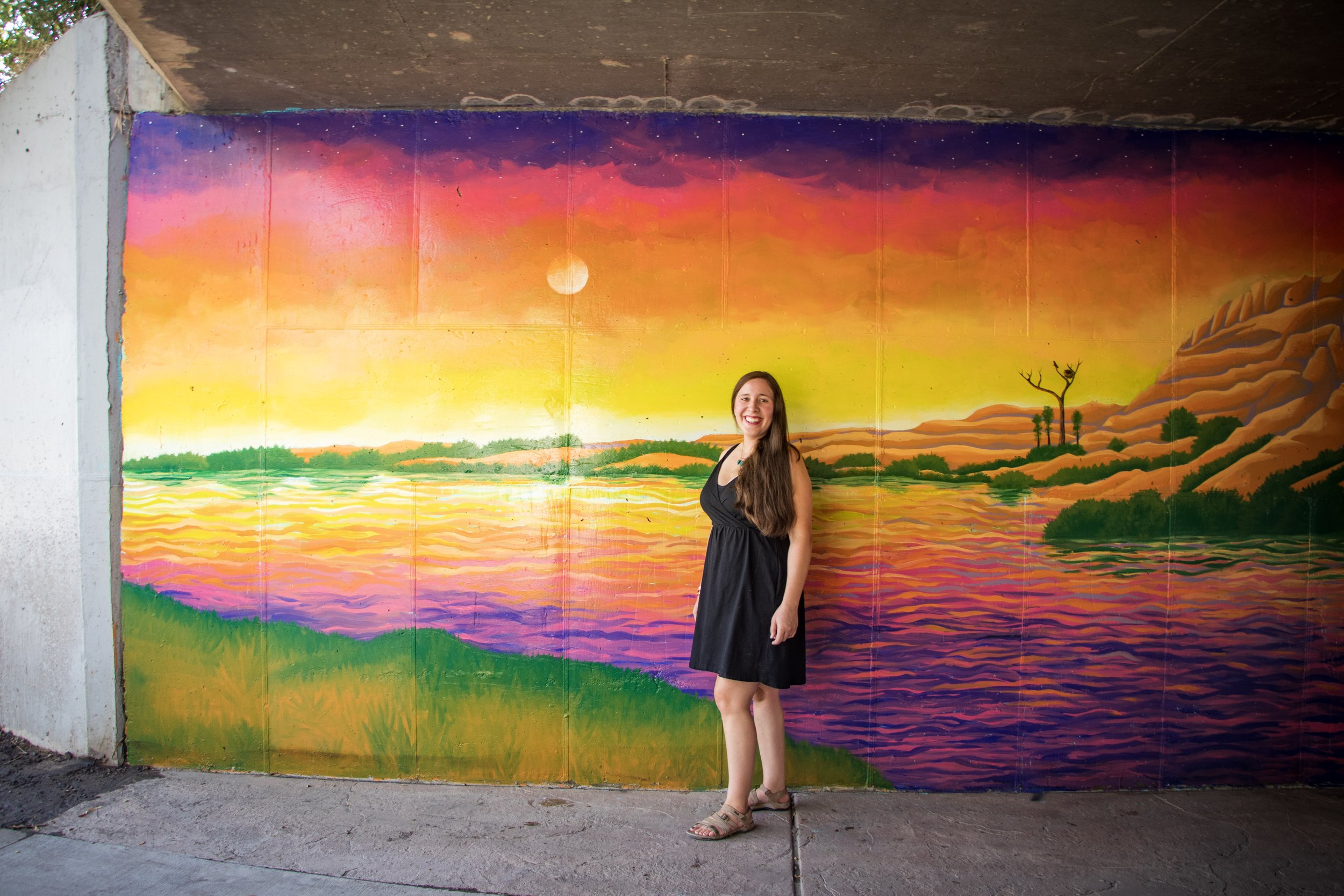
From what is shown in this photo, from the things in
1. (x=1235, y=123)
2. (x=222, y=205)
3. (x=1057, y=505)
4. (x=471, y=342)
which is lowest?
(x=1057, y=505)

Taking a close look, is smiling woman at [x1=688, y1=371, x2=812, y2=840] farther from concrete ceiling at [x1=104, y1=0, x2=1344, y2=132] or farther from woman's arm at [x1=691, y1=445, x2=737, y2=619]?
concrete ceiling at [x1=104, y1=0, x2=1344, y2=132]

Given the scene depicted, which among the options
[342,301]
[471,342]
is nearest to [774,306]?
[471,342]

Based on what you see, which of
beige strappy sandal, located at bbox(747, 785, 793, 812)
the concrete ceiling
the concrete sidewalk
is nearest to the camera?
the concrete sidewalk

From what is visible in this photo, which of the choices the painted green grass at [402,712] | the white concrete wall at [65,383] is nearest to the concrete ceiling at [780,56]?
the white concrete wall at [65,383]

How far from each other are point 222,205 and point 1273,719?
5686mm

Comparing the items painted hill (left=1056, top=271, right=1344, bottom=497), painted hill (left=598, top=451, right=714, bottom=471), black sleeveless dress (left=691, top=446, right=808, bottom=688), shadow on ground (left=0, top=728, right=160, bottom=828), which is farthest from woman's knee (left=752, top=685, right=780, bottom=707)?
shadow on ground (left=0, top=728, right=160, bottom=828)

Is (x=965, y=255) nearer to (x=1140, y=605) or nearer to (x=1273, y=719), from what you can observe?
(x=1140, y=605)

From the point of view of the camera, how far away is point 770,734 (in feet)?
10.3

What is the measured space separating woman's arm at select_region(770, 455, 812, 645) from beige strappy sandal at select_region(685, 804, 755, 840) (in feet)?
2.41

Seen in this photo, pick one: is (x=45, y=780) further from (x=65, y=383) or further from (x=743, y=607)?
(x=743, y=607)

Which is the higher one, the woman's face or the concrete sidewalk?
the woman's face

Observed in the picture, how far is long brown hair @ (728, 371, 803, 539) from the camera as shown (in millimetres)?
2967

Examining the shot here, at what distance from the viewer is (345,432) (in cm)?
349

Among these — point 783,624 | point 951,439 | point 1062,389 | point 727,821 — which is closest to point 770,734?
point 727,821
